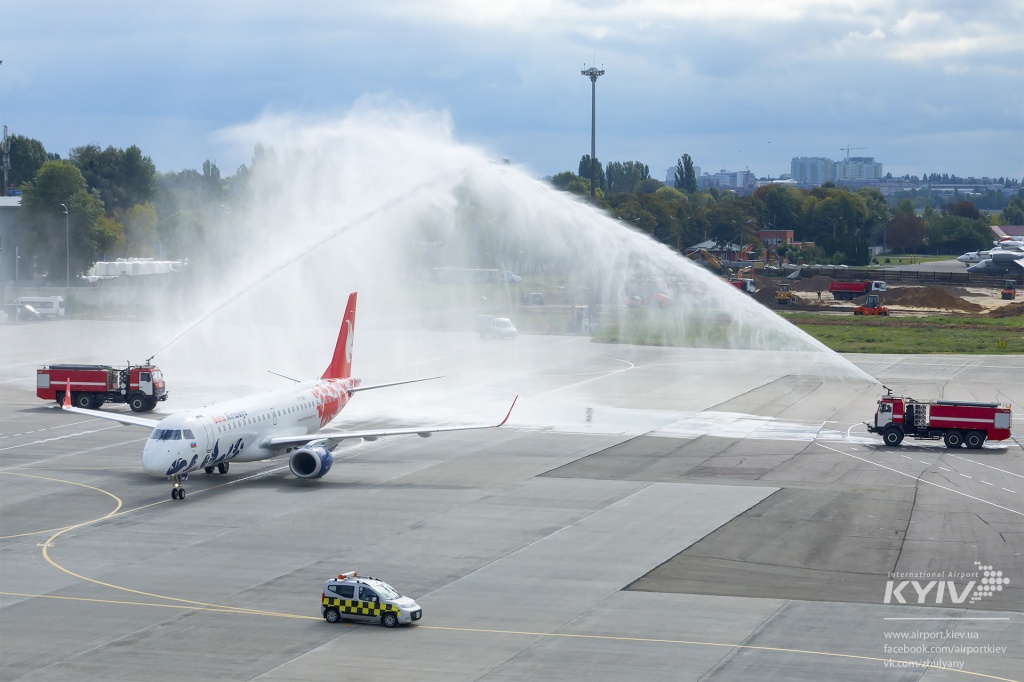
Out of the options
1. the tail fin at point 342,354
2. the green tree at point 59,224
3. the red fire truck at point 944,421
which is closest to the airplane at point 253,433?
the tail fin at point 342,354

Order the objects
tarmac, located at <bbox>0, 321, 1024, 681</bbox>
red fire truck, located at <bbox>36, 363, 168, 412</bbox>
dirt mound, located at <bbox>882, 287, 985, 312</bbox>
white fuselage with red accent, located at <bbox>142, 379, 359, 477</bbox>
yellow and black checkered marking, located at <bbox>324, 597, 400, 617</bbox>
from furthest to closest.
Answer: dirt mound, located at <bbox>882, 287, 985, 312</bbox> → red fire truck, located at <bbox>36, 363, 168, 412</bbox> → white fuselage with red accent, located at <bbox>142, 379, 359, 477</bbox> → yellow and black checkered marking, located at <bbox>324, 597, 400, 617</bbox> → tarmac, located at <bbox>0, 321, 1024, 681</bbox>

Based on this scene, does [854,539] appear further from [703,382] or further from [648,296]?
[648,296]

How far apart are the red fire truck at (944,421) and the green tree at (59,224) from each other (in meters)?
140

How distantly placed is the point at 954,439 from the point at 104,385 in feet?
174

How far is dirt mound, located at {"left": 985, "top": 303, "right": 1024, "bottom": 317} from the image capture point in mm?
145875

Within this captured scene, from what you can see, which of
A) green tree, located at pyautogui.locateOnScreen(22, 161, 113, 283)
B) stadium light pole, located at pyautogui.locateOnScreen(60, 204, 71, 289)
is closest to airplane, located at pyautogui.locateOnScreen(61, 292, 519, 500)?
stadium light pole, located at pyautogui.locateOnScreen(60, 204, 71, 289)

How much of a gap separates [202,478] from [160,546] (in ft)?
40.6

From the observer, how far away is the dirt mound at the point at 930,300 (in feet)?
511

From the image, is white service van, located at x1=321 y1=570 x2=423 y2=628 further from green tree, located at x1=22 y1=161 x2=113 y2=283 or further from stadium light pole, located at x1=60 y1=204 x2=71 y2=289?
green tree, located at x1=22 y1=161 x2=113 y2=283

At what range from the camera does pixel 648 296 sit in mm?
122688

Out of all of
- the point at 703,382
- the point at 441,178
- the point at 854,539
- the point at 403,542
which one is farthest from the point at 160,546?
the point at 703,382

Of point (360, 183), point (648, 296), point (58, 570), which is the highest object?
point (360, 183)

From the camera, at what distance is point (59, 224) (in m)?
172

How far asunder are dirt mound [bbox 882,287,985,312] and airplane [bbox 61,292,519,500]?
11754cm
